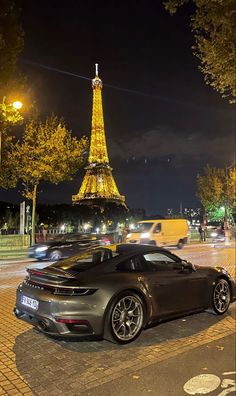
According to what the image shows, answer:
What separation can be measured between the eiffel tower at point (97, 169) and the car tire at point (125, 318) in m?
92.2

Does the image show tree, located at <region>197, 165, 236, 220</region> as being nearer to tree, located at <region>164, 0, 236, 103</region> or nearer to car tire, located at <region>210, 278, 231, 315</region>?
tree, located at <region>164, 0, 236, 103</region>

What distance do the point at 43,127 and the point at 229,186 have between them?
31.4 m

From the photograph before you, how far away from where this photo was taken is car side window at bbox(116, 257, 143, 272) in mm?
6463

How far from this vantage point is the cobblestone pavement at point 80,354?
186 inches

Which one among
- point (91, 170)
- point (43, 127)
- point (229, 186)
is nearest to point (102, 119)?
point (91, 170)

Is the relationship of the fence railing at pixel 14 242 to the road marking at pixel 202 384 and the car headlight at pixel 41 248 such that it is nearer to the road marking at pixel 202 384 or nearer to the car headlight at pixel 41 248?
the car headlight at pixel 41 248

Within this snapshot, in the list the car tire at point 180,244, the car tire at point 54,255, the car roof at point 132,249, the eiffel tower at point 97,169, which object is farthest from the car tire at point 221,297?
the eiffel tower at point 97,169

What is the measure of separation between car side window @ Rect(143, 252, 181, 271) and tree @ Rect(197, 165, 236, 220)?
158 ft

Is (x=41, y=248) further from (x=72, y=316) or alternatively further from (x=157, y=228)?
(x=72, y=316)

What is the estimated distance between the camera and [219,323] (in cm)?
723

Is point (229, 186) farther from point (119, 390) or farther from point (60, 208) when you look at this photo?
point (119, 390)

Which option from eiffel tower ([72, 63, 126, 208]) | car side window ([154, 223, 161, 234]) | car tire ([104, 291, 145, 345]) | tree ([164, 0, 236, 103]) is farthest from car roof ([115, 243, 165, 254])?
eiffel tower ([72, 63, 126, 208])

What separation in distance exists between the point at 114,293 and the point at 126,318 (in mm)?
459

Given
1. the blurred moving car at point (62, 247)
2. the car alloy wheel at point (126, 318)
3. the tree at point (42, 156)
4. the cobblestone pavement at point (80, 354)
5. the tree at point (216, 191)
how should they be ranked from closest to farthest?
the cobblestone pavement at point (80, 354), the car alloy wheel at point (126, 318), the blurred moving car at point (62, 247), the tree at point (42, 156), the tree at point (216, 191)
